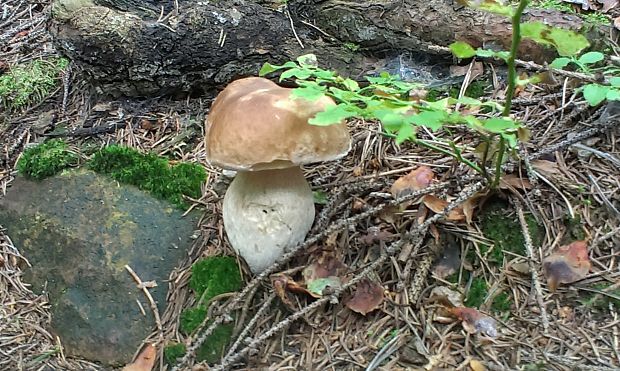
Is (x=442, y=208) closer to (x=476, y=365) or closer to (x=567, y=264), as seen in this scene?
(x=567, y=264)

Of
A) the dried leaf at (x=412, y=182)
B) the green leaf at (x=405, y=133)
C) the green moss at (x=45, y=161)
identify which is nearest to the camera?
the green leaf at (x=405, y=133)

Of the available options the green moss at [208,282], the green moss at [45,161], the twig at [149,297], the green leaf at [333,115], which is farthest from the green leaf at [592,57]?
the green moss at [45,161]

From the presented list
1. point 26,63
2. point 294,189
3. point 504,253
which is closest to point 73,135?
point 26,63

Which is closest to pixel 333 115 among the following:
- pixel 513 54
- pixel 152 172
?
pixel 513 54

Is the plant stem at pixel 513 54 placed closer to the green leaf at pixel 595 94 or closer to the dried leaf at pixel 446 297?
the green leaf at pixel 595 94

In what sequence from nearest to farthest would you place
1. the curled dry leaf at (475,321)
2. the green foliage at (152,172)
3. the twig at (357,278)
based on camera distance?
the curled dry leaf at (475,321), the twig at (357,278), the green foliage at (152,172)

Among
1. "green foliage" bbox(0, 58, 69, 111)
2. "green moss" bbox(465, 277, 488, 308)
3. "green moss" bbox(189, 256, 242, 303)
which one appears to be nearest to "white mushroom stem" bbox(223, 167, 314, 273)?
"green moss" bbox(189, 256, 242, 303)

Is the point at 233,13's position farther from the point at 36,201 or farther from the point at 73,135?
the point at 36,201
